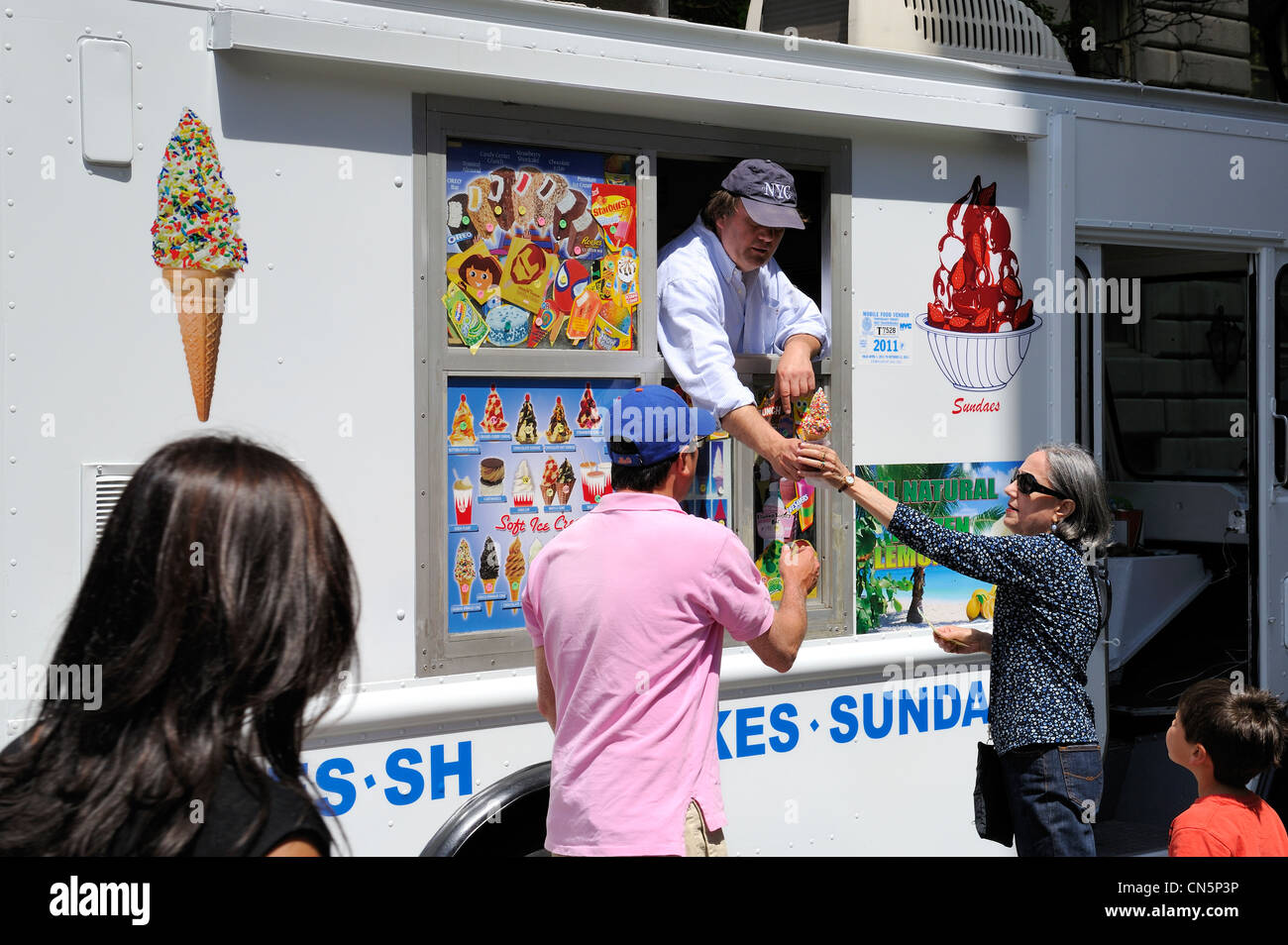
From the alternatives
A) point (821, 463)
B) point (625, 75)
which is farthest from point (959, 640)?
point (625, 75)

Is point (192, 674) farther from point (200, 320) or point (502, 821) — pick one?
point (502, 821)

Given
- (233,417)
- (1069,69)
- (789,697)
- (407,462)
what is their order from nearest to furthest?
(233,417) < (407,462) < (789,697) < (1069,69)

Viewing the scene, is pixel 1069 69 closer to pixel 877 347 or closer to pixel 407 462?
pixel 877 347

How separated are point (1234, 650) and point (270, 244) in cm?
434

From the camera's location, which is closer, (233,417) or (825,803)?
(233,417)

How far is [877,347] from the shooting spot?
3.86 m

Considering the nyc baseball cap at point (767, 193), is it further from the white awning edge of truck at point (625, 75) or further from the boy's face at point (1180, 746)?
the boy's face at point (1180, 746)

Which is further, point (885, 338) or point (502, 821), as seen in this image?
point (885, 338)

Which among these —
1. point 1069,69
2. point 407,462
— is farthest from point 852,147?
point 407,462

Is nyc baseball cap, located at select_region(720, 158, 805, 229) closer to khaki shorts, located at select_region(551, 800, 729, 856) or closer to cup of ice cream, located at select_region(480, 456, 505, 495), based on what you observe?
cup of ice cream, located at select_region(480, 456, 505, 495)

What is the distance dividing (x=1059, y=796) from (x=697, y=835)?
A: 40.7 inches

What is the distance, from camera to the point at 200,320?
292 cm


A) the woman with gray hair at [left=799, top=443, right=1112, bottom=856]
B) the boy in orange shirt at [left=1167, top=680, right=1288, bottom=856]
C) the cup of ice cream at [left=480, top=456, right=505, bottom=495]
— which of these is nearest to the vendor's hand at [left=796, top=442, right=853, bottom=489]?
the woman with gray hair at [left=799, top=443, right=1112, bottom=856]

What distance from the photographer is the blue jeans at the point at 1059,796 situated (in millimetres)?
3101
